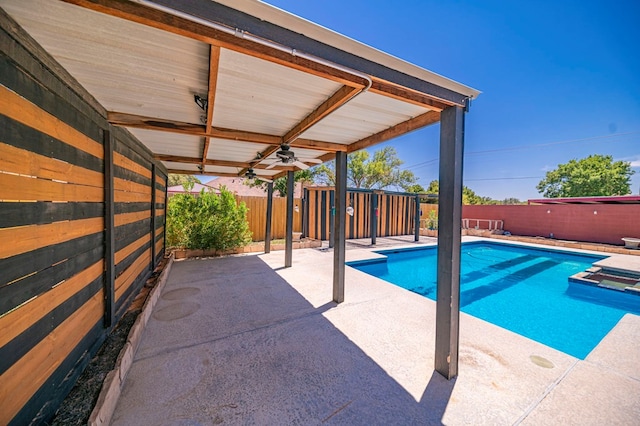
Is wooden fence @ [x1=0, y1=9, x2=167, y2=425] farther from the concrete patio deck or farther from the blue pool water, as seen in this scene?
the blue pool water

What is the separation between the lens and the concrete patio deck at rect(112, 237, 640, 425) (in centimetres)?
166

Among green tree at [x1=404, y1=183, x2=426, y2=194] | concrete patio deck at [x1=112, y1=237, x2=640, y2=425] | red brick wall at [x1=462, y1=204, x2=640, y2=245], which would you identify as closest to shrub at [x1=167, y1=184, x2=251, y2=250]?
concrete patio deck at [x1=112, y1=237, x2=640, y2=425]

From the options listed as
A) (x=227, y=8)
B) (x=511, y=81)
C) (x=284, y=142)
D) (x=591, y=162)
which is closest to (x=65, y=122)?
(x=227, y=8)

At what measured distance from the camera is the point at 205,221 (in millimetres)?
6367

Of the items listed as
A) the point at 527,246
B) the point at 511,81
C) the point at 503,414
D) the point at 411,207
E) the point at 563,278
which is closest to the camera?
the point at 503,414

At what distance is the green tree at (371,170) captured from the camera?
20.6m

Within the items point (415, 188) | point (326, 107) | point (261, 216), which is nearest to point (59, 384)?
point (326, 107)

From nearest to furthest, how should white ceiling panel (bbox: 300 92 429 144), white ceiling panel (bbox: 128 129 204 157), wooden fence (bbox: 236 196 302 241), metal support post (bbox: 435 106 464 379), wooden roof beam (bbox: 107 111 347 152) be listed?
1. metal support post (bbox: 435 106 464 379)
2. white ceiling panel (bbox: 300 92 429 144)
3. wooden roof beam (bbox: 107 111 347 152)
4. white ceiling panel (bbox: 128 129 204 157)
5. wooden fence (bbox: 236 196 302 241)

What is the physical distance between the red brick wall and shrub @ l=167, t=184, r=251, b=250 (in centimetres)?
1430

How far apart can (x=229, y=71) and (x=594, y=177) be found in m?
32.4

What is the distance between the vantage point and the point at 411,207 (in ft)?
42.1

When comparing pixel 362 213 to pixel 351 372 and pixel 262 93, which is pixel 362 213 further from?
pixel 262 93

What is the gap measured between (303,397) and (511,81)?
Result: 70.8 feet

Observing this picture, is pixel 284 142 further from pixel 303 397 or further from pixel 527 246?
pixel 527 246
